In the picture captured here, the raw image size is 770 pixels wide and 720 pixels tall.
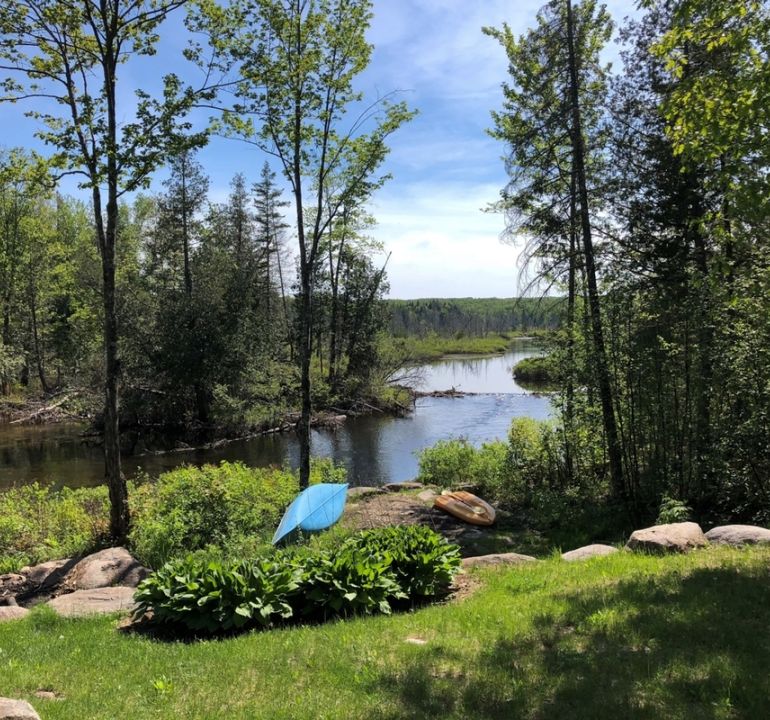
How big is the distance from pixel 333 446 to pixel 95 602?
53.0 ft

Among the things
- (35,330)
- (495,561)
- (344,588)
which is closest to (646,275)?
(495,561)

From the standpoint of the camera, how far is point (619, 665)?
150 inches

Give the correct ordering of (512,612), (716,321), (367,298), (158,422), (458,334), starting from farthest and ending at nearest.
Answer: (458,334) < (367,298) < (158,422) < (716,321) < (512,612)

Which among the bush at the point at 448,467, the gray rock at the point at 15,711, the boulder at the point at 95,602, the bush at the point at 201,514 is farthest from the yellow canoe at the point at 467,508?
the gray rock at the point at 15,711

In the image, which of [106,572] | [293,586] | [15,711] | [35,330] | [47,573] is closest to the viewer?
[15,711]

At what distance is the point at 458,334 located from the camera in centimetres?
9850

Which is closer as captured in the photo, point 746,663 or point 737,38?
point 746,663

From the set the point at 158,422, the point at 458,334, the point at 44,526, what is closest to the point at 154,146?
the point at 44,526

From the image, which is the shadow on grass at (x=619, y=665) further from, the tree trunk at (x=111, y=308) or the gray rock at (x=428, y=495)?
the gray rock at (x=428, y=495)

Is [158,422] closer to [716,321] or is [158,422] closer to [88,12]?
[88,12]

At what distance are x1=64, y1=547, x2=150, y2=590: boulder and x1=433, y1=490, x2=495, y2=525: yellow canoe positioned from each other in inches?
207

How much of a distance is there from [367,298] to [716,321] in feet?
87.3

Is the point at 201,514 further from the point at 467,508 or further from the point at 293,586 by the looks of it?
the point at 467,508

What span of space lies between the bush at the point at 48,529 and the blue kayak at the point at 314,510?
9.43 ft
